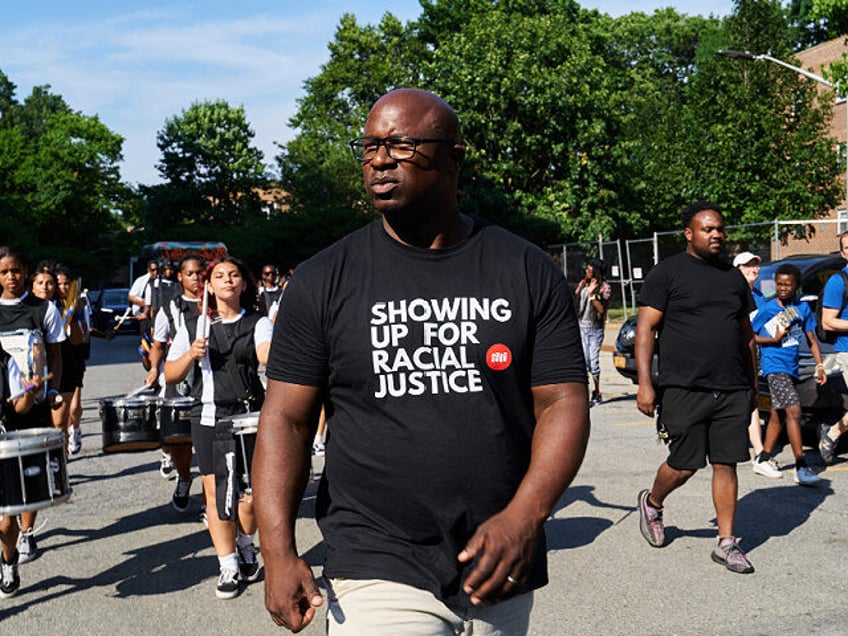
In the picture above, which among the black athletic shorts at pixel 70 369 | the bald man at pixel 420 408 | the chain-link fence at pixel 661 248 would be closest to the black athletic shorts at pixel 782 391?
the black athletic shorts at pixel 70 369

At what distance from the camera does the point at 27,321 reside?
6.34m

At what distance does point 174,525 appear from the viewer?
287 inches

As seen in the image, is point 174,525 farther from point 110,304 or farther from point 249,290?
point 110,304

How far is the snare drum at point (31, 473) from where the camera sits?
486 cm

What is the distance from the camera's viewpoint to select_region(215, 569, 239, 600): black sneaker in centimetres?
553

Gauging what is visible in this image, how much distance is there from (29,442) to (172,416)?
152cm

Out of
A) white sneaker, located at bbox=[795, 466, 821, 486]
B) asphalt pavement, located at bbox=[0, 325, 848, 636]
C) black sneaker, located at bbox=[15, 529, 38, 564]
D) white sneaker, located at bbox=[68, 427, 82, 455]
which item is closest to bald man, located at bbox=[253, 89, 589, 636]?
asphalt pavement, located at bbox=[0, 325, 848, 636]

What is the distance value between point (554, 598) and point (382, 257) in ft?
11.3

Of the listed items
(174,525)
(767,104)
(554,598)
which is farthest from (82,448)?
(767,104)

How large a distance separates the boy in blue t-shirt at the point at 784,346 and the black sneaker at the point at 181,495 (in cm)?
482

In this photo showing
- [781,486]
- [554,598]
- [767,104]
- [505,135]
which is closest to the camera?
[554,598]

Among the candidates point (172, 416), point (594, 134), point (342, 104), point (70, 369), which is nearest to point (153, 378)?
point (172, 416)

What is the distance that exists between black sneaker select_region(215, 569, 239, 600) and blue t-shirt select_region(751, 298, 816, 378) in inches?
202

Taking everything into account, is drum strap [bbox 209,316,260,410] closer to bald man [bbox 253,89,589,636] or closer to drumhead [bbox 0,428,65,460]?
drumhead [bbox 0,428,65,460]
